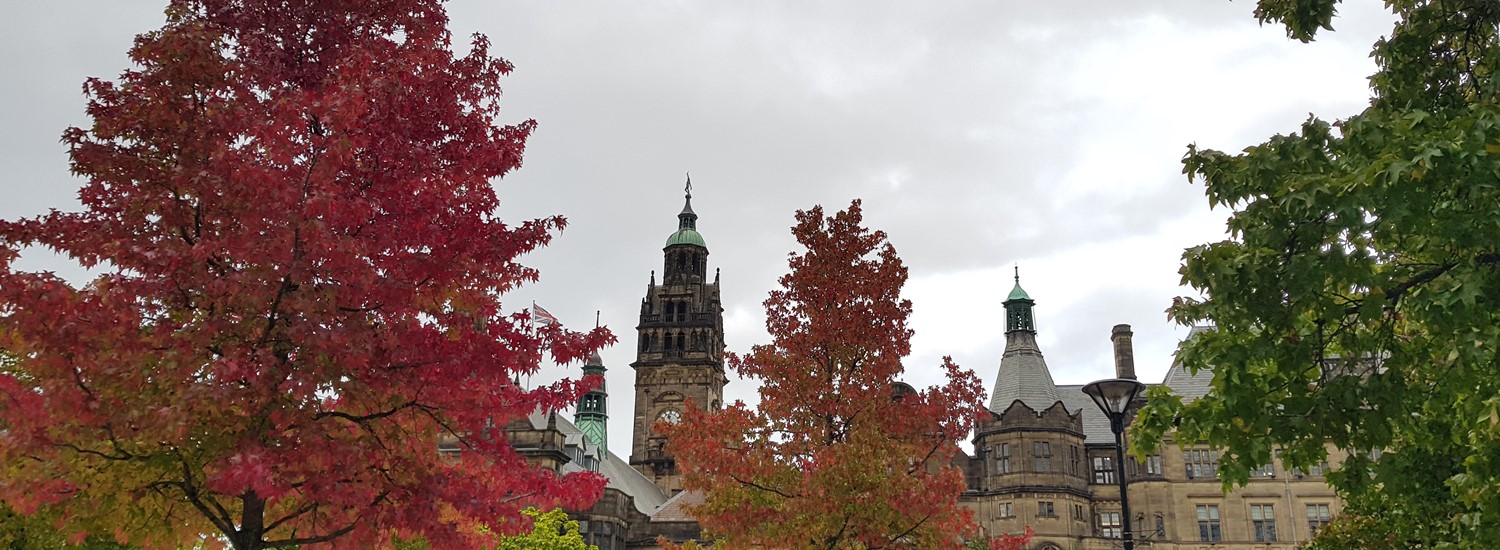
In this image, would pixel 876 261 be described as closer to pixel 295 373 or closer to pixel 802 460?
pixel 802 460

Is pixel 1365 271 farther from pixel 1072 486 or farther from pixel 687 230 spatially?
pixel 687 230

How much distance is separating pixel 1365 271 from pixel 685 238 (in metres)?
88.0

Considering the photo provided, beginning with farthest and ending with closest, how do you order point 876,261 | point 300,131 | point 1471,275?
point 876,261 → point 300,131 → point 1471,275

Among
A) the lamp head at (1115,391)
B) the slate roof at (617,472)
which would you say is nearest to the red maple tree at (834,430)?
the lamp head at (1115,391)

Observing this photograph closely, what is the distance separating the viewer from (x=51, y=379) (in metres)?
8.53

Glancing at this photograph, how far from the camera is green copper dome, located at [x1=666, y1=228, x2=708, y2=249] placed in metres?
95.2

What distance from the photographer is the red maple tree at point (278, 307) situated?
334 inches

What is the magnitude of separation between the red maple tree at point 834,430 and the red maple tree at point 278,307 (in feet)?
23.2

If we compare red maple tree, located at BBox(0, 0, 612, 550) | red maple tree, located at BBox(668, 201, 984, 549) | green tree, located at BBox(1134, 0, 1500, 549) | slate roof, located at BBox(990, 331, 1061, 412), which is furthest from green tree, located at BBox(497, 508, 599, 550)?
green tree, located at BBox(1134, 0, 1500, 549)

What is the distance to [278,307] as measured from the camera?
8914mm

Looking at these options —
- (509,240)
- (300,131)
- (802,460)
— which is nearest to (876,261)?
(802,460)

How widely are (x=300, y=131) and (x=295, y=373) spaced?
2581 mm

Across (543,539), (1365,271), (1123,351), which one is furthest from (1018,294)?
(1365,271)

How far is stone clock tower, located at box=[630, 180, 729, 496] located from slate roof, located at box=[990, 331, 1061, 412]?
35330 millimetres
